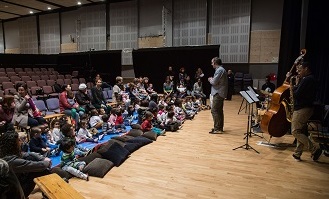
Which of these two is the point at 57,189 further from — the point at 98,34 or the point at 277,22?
the point at 98,34

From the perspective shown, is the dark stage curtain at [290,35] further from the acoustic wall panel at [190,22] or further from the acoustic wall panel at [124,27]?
the acoustic wall panel at [124,27]

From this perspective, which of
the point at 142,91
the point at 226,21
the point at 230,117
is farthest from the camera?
the point at 226,21

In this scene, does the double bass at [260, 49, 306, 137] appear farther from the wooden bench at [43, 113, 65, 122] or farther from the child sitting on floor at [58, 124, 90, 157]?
the wooden bench at [43, 113, 65, 122]

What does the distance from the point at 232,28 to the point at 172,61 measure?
10.3ft

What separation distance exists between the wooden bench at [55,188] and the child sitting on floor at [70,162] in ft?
2.13

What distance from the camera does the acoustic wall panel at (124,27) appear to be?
1321 cm

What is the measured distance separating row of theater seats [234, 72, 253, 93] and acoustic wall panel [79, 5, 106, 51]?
7.49 m

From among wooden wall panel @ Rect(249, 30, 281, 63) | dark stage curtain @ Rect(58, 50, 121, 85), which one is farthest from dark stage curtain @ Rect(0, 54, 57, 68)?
wooden wall panel @ Rect(249, 30, 281, 63)

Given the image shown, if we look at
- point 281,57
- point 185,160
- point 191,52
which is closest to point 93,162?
point 185,160

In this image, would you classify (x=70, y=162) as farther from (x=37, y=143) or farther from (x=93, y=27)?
(x=93, y=27)

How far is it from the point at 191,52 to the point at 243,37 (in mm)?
2482

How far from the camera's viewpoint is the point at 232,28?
449 inches

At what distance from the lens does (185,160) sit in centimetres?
388

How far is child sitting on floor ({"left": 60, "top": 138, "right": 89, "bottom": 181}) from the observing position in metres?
3.20
